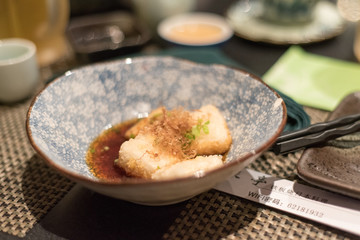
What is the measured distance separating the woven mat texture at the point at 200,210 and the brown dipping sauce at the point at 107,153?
4.9 inches

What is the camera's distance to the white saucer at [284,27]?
7.73ft

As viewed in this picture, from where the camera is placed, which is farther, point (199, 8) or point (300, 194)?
point (199, 8)

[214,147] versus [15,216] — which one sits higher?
[214,147]

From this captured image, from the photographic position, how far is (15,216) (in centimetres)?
116

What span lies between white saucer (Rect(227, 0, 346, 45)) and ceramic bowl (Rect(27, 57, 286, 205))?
3.21 ft

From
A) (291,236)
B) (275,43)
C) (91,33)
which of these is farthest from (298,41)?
(291,236)

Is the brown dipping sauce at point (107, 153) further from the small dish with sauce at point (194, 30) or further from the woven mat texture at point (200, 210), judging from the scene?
the small dish with sauce at point (194, 30)

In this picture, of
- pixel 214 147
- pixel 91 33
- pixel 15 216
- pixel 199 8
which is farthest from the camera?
pixel 199 8

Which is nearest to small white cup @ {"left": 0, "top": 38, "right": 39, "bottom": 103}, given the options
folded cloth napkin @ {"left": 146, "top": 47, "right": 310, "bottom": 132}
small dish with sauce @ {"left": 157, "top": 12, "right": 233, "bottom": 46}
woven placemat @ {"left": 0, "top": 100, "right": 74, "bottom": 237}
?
woven placemat @ {"left": 0, "top": 100, "right": 74, "bottom": 237}

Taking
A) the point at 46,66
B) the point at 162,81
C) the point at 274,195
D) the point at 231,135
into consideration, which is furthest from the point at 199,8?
the point at 274,195

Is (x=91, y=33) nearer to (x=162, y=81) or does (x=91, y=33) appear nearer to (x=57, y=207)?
(x=162, y=81)

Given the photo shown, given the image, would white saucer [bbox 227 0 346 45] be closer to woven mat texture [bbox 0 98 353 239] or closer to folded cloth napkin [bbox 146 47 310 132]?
folded cloth napkin [bbox 146 47 310 132]

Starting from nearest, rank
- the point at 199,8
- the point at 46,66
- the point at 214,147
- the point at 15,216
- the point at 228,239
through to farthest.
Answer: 1. the point at 228,239
2. the point at 15,216
3. the point at 214,147
4. the point at 46,66
5. the point at 199,8

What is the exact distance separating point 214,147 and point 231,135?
4.9 inches
